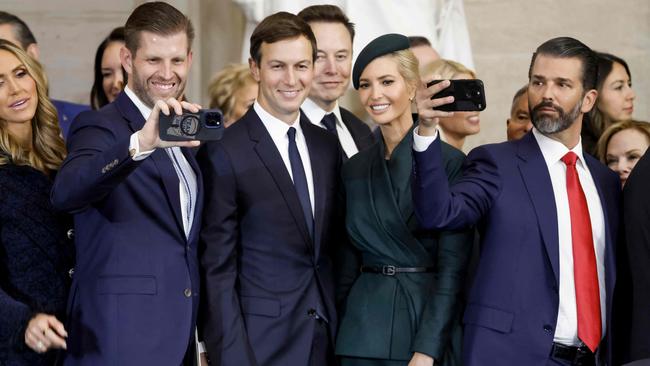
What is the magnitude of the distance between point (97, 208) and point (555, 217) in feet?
5.17

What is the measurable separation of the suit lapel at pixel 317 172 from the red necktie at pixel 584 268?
883 mm

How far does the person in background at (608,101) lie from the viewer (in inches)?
240

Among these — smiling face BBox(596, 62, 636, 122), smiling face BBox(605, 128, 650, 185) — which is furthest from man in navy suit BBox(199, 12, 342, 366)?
smiling face BBox(596, 62, 636, 122)

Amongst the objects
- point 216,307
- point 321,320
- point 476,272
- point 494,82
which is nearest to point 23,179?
point 216,307

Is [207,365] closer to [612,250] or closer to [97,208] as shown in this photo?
[97,208]

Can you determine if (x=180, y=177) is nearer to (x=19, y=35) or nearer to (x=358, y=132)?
(x=358, y=132)

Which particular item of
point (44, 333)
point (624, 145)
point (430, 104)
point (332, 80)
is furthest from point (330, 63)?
point (44, 333)

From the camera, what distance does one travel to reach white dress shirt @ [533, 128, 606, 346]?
177 inches

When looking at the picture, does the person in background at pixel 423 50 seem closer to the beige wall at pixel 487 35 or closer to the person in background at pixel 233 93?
the person in background at pixel 233 93

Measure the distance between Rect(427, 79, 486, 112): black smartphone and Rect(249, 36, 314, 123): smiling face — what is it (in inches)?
24.1

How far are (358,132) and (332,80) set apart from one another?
0.26 meters

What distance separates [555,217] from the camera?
14.9ft

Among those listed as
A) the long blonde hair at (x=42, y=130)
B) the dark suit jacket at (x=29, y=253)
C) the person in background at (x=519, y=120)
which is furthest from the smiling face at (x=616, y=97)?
the dark suit jacket at (x=29, y=253)

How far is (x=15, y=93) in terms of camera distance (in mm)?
4695
